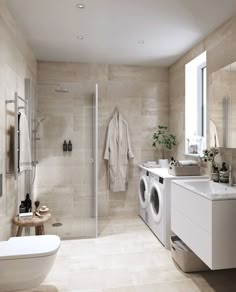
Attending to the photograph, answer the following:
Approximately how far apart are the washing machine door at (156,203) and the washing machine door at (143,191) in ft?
0.64

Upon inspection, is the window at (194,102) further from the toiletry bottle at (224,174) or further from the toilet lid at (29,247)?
the toilet lid at (29,247)

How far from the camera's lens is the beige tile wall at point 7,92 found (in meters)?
2.22

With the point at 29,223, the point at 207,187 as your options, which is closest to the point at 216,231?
the point at 207,187

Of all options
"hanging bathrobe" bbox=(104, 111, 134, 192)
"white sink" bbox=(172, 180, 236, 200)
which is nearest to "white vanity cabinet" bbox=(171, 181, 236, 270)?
"white sink" bbox=(172, 180, 236, 200)

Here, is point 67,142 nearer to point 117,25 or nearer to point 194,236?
point 117,25

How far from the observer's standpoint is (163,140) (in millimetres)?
4000

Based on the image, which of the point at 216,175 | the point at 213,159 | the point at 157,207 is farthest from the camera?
the point at 157,207

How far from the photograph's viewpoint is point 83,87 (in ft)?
11.0

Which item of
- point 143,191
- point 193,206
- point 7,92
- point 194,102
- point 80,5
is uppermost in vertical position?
point 80,5

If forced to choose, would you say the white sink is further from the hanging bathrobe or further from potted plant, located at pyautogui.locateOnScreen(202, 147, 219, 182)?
the hanging bathrobe

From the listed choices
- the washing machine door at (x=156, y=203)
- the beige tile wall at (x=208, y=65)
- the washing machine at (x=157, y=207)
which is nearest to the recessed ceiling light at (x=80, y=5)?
the beige tile wall at (x=208, y=65)

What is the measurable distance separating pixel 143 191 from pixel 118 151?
76 centimetres

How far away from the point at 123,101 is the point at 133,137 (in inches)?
24.6

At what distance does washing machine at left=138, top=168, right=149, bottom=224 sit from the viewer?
3.61m
